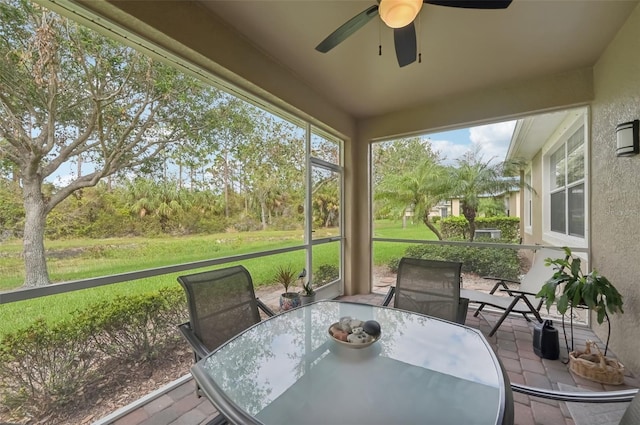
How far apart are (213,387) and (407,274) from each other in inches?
62.7

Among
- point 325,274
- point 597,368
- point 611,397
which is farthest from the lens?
point 325,274

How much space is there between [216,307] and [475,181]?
3.77 metres

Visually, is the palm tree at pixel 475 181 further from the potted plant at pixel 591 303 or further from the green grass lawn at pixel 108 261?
the green grass lawn at pixel 108 261

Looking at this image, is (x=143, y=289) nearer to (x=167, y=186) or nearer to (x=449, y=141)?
(x=167, y=186)

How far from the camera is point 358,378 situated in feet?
3.87

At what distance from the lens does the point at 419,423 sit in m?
0.92

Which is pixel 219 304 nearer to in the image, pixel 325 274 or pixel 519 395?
pixel 519 395

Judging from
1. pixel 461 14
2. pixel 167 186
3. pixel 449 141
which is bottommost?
pixel 167 186

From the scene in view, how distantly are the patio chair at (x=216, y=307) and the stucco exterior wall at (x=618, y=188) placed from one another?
301 centimetres

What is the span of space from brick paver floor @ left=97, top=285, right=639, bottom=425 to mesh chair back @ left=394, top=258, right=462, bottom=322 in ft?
2.49

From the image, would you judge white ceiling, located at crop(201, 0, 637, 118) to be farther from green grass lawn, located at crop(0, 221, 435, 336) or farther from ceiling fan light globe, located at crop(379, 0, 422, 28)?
green grass lawn, located at crop(0, 221, 435, 336)

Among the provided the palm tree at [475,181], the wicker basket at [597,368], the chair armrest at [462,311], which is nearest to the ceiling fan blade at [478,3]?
the chair armrest at [462,311]

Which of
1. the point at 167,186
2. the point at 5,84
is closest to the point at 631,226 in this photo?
the point at 167,186

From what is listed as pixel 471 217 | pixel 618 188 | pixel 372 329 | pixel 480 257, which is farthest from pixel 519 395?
pixel 471 217
